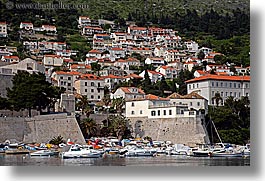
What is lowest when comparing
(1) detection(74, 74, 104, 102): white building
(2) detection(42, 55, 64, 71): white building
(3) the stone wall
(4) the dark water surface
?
(4) the dark water surface

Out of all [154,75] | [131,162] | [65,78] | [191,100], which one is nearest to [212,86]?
[191,100]

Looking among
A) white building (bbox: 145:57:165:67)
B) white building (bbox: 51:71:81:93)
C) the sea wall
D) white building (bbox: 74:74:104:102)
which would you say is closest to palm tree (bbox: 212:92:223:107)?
the sea wall

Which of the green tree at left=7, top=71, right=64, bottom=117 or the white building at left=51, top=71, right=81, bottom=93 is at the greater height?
the white building at left=51, top=71, right=81, bottom=93

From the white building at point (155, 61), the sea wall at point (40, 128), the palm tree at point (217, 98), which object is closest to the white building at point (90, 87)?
the sea wall at point (40, 128)

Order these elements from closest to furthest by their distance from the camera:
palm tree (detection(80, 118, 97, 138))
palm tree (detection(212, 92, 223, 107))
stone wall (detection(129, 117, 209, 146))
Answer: stone wall (detection(129, 117, 209, 146)) → palm tree (detection(80, 118, 97, 138)) → palm tree (detection(212, 92, 223, 107))

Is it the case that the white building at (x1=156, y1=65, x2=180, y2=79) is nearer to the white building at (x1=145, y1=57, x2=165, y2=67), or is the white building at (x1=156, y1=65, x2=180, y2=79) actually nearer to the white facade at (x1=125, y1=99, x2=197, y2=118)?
the white building at (x1=145, y1=57, x2=165, y2=67)

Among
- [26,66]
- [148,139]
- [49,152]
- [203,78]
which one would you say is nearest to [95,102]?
[26,66]
